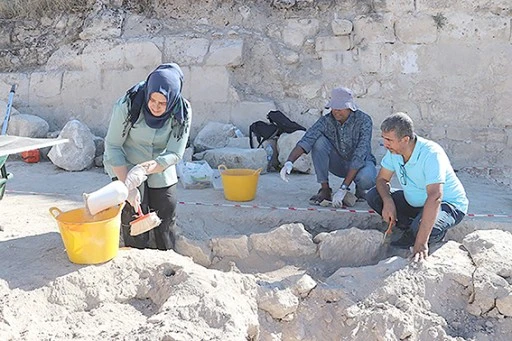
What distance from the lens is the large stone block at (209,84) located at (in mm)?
6617

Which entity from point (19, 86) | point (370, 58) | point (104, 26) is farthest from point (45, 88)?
point (370, 58)

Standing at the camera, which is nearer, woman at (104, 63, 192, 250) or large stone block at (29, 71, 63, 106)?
woman at (104, 63, 192, 250)

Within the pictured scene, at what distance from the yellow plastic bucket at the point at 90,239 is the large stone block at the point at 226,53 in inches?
150

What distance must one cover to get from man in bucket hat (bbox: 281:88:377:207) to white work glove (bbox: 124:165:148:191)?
5.16 ft

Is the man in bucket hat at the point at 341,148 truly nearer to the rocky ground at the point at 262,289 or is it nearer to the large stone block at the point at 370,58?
the rocky ground at the point at 262,289

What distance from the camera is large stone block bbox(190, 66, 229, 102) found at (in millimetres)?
6617

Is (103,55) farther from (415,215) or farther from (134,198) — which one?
(415,215)

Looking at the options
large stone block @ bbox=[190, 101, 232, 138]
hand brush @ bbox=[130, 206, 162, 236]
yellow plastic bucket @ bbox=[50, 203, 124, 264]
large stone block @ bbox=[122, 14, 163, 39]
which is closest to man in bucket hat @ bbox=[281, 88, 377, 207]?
hand brush @ bbox=[130, 206, 162, 236]

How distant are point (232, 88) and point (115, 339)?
4.43 m

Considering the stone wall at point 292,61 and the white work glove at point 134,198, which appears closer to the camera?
the white work glove at point 134,198

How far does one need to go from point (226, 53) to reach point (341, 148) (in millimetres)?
2479

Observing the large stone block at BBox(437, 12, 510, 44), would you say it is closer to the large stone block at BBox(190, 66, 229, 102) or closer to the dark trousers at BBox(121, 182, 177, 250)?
the large stone block at BBox(190, 66, 229, 102)

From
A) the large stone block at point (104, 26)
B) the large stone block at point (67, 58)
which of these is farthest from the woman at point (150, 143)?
the large stone block at point (67, 58)

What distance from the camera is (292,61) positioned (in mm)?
6555
